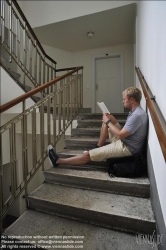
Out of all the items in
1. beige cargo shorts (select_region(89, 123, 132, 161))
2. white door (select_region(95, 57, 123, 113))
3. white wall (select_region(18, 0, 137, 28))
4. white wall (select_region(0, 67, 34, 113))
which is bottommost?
beige cargo shorts (select_region(89, 123, 132, 161))

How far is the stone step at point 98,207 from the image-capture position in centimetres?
107

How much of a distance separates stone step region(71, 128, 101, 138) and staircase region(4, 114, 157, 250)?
0.69m

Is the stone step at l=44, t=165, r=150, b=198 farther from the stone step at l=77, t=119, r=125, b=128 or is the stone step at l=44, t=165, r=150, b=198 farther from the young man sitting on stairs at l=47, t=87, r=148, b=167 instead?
the stone step at l=77, t=119, r=125, b=128

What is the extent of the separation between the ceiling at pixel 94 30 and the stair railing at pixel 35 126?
1291mm

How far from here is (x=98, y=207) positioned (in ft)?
Answer: 3.93

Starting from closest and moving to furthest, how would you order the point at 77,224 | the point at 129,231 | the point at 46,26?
the point at 129,231, the point at 77,224, the point at 46,26

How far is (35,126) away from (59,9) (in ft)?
9.89

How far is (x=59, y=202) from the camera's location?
1288mm

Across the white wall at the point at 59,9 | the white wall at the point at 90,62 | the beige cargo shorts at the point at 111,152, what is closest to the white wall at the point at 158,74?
the beige cargo shorts at the point at 111,152

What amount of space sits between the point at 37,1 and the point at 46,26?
2.17 ft

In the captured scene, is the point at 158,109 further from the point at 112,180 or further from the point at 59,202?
the point at 59,202

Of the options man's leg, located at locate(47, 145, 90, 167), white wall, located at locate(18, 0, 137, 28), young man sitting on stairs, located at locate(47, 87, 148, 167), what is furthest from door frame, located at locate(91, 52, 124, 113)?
man's leg, located at locate(47, 145, 90, 167)

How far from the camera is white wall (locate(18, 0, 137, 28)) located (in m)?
2.97

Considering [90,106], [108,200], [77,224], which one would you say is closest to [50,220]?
[77,224]
